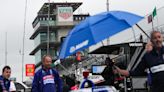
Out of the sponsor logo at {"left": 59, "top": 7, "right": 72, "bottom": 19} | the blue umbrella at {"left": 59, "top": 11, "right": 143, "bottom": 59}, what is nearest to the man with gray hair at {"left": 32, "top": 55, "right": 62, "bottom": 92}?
the blue umbrella at {"left": 59, "top": 11, "right": 143, "bottom": 59}

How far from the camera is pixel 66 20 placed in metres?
88.9

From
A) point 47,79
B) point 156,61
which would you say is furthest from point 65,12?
point 156,61

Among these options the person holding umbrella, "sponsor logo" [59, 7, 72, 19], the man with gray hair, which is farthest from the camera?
"sponsor logo" [59, 7, 72, 19]

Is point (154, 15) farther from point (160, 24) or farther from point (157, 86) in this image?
point (157, 86)

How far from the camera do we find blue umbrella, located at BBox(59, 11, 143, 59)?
10.4m

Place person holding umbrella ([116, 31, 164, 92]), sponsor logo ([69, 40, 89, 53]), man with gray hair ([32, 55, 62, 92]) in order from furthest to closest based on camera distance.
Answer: sponsor logo ([69, 40, 89, 53]) → man with gray hair ([32, 55, 62, 92]) → person holding umbrella ([116, 31, 164, 92])

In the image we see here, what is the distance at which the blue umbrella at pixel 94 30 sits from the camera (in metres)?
10.4

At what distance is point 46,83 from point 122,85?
4.32 metres

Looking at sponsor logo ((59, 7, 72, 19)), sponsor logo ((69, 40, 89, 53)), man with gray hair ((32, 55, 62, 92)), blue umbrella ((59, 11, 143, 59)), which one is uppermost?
sponsor logo ((59, 7, 72, 19))

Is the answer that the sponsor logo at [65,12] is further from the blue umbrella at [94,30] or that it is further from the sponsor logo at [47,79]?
the sponsor logo at [47,79]

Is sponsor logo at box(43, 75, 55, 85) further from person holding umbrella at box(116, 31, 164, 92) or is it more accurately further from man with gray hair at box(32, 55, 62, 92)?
person holding umbrella at box(116, 31, 164, 92)

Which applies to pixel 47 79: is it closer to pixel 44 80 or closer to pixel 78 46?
pixel 44 80

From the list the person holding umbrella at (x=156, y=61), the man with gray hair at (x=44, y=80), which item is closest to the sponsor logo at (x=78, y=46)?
the man with gray hair at (x=44, y=80)

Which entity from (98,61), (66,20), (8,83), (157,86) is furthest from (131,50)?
(66,20)
